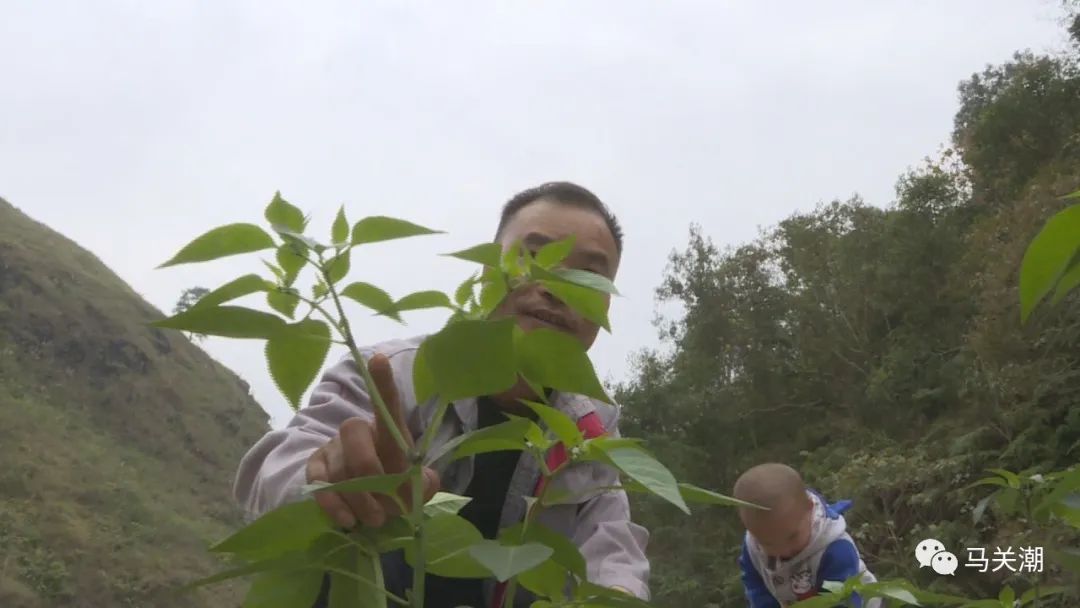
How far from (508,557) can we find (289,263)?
154 mm

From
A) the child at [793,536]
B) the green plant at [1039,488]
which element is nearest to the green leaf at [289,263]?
the green plant at [1039,488]

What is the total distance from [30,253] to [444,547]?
2604 cm

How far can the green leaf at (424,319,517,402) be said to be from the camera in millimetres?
342

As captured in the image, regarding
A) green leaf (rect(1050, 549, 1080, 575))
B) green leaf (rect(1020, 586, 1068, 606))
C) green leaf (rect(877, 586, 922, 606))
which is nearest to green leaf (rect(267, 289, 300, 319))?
green leaf (rect(877, 586, 922, 606))

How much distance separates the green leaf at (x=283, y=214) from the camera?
37cm

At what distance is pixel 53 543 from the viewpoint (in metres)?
15.5

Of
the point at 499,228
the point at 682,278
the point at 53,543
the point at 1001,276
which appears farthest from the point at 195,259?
the point at 53,543

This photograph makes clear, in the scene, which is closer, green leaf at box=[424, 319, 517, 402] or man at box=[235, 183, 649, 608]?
green leaf at box=[424, 319, 517, 402]

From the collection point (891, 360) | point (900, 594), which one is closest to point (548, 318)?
point (900, 594)

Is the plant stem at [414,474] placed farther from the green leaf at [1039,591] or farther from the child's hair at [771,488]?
the child's hair at [771,488]

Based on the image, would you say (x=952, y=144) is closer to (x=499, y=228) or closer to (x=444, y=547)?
(x=499, y=228)

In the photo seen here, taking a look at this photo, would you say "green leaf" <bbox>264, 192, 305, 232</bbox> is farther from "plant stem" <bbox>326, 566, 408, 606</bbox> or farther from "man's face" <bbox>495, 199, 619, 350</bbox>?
"man's face" <bbox>495, 199, 619, 350</bbox>

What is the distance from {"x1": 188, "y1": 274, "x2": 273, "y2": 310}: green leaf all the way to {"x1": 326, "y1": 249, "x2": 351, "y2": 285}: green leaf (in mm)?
28

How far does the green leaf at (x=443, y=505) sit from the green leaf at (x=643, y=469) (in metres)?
0.10
